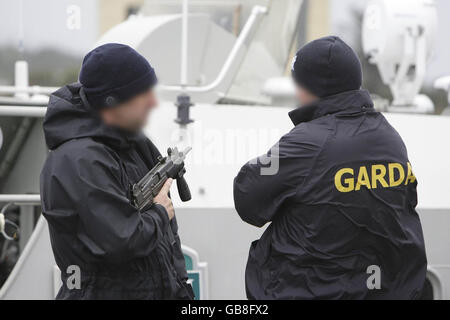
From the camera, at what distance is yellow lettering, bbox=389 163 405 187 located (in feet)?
8.05

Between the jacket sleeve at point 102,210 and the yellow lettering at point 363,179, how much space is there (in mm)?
618

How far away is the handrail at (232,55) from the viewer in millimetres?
3830

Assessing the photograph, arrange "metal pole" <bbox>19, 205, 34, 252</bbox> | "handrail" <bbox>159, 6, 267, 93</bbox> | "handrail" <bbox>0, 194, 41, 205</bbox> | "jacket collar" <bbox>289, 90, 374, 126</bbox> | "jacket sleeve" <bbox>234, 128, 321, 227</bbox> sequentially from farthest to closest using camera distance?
"metal pole" <bbox>19, 205, 34, 252</bbox>
"handrail" <bbox>159, 6, 267, 93</bbox>
"handrail" <bbox>0, 194, 41, 205</bbox>
"jacket collar" <bbox>289, 90, 374, 126</bbox>
"jacket sleeve" <bbox>234, 128, 321, 227</bbox>

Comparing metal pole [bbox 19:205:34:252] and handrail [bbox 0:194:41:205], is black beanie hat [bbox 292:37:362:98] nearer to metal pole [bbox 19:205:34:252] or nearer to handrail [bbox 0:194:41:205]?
handrail [bbox 0:194:41:205]

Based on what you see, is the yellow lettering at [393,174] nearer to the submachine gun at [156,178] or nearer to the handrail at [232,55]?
the submachine gun at [156,178]

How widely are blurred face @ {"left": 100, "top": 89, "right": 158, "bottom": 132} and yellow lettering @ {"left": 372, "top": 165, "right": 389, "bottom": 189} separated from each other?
2.25 ft

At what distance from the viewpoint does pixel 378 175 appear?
2.42 meters

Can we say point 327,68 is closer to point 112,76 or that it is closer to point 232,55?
point 112,76

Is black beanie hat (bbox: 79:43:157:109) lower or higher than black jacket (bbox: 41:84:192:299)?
higher

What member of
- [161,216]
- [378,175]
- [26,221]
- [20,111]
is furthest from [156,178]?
[26,221]

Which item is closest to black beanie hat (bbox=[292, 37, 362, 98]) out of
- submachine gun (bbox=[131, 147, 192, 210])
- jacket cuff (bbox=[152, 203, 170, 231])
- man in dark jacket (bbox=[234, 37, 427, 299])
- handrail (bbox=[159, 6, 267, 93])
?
man in dark jacket (bbox=[234, 37, 427, 299])

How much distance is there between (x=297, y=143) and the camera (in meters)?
2.41

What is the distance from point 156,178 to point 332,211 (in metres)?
0.52
